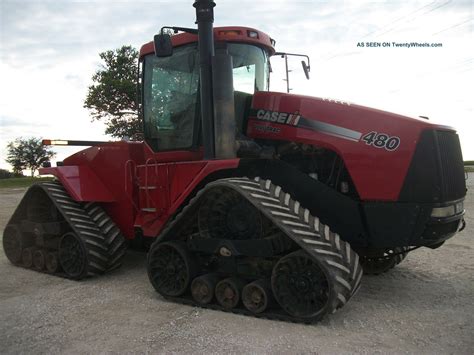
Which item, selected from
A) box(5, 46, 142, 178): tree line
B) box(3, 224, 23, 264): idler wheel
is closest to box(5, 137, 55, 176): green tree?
box(5, 46, 142, 178): tree line

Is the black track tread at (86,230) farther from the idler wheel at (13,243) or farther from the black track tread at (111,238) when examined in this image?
the idler wheel at (13,243)

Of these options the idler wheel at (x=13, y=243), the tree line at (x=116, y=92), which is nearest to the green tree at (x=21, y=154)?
the tree line at (x=116, y=92)

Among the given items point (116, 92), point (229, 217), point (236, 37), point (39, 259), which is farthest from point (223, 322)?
point (116, 92)

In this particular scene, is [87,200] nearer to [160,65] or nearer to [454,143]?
[160,65]

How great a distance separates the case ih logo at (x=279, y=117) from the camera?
4.95 m

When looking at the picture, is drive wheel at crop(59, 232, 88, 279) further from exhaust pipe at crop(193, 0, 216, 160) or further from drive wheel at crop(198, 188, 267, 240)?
exhaust pipe at crop(193, 0, 216, 160)

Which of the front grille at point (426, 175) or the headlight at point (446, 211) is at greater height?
the front grille at point (426, 175)

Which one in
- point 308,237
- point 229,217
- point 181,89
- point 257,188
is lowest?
point 308,237

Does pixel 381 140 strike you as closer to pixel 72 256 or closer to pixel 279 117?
pixel 279 117

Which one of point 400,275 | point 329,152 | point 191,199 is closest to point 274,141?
point 329,152

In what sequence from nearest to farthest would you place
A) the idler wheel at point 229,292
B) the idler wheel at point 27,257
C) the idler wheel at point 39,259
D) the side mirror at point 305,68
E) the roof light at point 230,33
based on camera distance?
the idler wheel at point 229,292
the roof light at point 230,33
the side mirror at point 305,68
the idler wheel at point 39,259
the idler wheel at point 27,257

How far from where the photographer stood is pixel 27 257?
7082 millimetres

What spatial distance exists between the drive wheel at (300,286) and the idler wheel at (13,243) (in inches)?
186

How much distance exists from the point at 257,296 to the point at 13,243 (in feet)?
15.5
